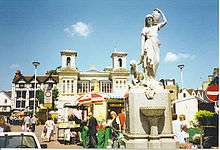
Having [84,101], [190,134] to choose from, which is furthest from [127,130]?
[84,101]

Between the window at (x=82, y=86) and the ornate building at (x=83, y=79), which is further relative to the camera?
the window at (x=82, y=86)

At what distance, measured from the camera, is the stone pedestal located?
659cm

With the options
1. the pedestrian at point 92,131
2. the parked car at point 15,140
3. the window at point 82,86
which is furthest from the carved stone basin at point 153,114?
the window at point 82,86

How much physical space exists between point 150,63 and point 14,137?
3708 millimetres

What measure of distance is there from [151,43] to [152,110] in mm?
1728

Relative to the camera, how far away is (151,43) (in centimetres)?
725

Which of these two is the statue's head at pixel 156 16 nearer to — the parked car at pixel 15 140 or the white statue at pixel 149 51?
the white statue at pixel 149 51

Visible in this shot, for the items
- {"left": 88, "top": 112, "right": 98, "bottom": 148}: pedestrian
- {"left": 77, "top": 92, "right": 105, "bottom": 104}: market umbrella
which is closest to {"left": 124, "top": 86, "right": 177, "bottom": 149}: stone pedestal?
{"left": 88, "top": 112, "right": 98, "bottom": 148}: pedestrian

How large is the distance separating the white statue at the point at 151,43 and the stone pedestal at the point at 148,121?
0.65 meters

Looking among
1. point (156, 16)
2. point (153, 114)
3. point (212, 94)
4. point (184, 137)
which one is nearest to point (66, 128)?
point (184, 137)

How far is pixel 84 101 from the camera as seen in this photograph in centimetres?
1217

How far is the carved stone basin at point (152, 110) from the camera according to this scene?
6.51 m

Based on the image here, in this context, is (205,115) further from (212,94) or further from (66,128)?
(66,128)

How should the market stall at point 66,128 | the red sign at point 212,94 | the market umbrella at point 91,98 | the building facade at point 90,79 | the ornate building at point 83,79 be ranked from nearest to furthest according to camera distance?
the red sign at point 212,94
the market stall at point 66,128
the market umbrella at point 91,98
the ornate building at point 83,79
the building facade at point 90,79
